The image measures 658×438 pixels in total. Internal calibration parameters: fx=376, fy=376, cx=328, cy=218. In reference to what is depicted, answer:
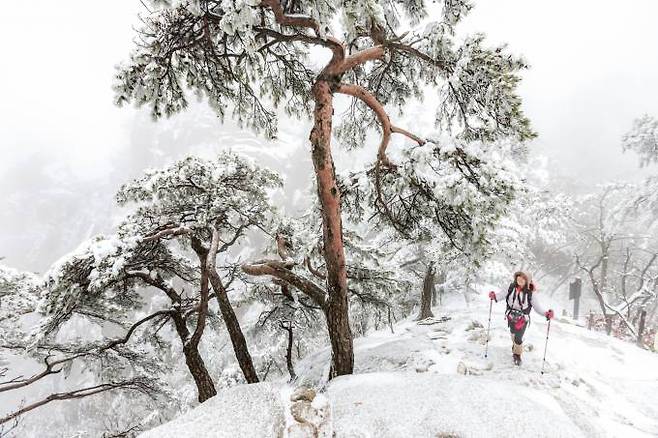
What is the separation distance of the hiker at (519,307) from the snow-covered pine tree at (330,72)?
2497 millimetres

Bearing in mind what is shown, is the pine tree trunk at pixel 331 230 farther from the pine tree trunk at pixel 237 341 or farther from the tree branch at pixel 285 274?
the pine tree trunk at pixel 237 341

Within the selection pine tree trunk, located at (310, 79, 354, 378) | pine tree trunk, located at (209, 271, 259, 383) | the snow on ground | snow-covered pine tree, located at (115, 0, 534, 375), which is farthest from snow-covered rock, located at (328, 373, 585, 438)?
pine tree trunk, located at (209, 271, 259, 383)

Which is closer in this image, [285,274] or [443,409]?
[443,409]

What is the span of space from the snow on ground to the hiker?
1.22 feet

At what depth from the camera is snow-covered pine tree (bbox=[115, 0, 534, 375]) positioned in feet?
13.6

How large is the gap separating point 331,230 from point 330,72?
7.28 ft

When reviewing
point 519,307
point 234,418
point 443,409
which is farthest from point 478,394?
point 234,418

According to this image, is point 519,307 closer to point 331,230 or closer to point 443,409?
point 443,409

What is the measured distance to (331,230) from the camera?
219 inches

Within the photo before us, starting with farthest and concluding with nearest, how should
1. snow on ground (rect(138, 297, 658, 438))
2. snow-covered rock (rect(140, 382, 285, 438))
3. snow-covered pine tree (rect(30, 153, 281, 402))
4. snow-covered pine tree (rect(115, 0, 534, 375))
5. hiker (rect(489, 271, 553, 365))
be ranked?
hiker (rect(489, 271, 553, 365)), snow-covered pine tree (rect(30, 153, 281, 402)), snow-covered pine tree (rect(115, 0, 534, 375)), snow on ground (rect(138, 297, 658, 438)), snow-covered rock (rect(140, 382, 285, 438))

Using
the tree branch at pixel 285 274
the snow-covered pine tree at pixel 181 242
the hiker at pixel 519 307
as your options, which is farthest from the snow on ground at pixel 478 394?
the snow-covered pine tree at pixel 181 242

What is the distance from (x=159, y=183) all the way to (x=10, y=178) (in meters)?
173

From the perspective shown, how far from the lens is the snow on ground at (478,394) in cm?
379

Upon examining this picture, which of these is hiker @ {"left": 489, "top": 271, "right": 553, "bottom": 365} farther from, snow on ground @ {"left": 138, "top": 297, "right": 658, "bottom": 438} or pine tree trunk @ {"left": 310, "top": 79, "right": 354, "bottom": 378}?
pine tree trunk @ {"left": 310, "top": 79, "right": 354, "bottom": 378}
